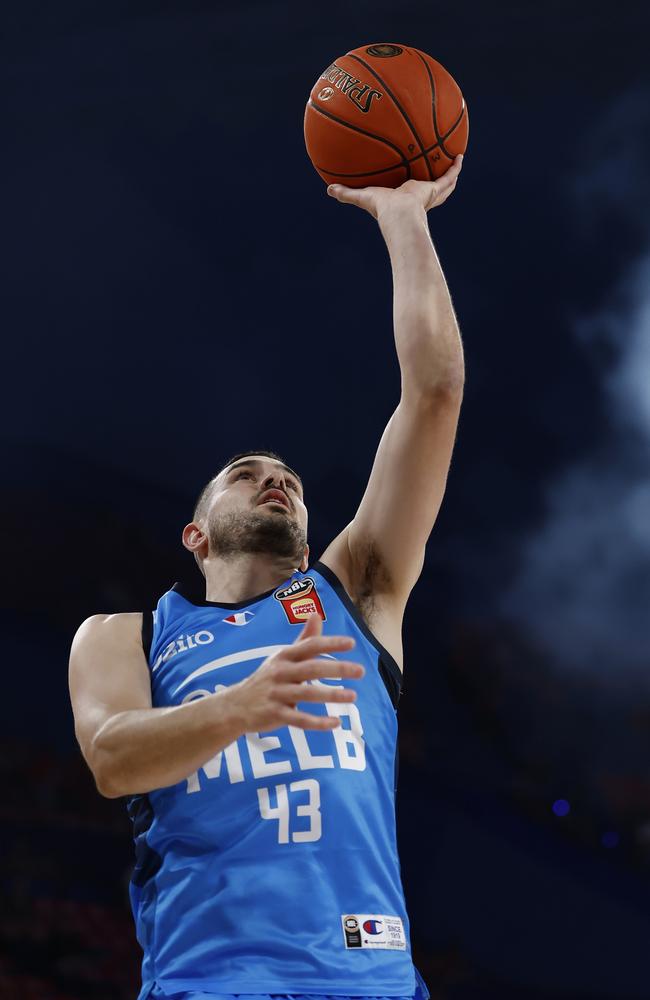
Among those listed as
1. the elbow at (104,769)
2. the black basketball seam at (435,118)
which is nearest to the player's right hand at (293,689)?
the elbow at (104,769)

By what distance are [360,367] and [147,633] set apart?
25.6 feet

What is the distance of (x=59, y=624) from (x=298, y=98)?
5.58m

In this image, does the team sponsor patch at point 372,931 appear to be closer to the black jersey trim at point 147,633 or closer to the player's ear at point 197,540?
the black jersey trim at point 147,633

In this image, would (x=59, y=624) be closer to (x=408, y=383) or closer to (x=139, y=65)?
(x=139, y=65)

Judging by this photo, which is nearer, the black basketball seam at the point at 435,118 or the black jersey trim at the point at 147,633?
the black jersey trim at the point at 147,633

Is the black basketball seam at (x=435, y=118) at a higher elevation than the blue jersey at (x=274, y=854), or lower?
higher

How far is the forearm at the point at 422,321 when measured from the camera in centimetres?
281

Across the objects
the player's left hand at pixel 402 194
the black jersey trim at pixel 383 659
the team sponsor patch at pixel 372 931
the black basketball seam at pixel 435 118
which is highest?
the black basketball seam at pixel 435 118

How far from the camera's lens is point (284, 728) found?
8.54 feet

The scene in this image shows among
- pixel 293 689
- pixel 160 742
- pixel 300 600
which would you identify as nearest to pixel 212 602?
pixel 300 600

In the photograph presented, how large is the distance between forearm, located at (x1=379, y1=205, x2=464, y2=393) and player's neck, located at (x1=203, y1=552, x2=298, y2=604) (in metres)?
0.72

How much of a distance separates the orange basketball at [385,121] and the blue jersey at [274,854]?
4.93 feet

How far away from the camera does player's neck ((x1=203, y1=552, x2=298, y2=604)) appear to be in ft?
10.5

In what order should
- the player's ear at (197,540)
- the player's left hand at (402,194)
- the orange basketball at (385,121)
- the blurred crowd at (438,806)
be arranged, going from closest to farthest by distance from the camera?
1. the player's left hand at (402,194)
2. the orange basketball at (385,121)
3. the player's ear at (197,540)
4. the blurred crowd at (438,806)
